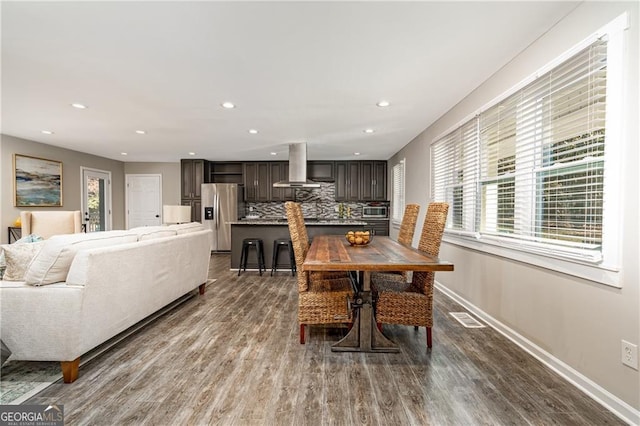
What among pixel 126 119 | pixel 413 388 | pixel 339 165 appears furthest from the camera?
pixel 339 165

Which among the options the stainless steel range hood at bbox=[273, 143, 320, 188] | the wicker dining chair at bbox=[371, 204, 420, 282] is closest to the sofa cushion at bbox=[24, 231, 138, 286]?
the wicker dining chair at bbox=[371, 204, 420, 282]

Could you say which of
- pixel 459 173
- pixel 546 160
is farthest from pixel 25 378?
pixel 459 173

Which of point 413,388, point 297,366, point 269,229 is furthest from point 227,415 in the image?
point 269,229

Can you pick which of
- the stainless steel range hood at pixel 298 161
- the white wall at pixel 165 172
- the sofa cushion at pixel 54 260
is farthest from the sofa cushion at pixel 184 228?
the white wall at pixel 165 172

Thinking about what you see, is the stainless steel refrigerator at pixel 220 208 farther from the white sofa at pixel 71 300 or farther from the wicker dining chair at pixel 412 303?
the wicker dining chair at pixel 412 303

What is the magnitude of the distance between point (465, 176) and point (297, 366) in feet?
8.80

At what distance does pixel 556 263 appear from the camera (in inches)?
74.9

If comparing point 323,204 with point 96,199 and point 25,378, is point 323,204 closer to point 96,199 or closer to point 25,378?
point 96,199

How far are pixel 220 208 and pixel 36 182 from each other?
334 cm

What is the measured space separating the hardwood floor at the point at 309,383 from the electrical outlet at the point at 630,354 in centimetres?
→ 31

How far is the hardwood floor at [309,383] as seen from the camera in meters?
1.52

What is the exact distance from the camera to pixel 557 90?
6.30 ft

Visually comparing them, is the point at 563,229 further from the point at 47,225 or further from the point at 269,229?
the point at 47,225

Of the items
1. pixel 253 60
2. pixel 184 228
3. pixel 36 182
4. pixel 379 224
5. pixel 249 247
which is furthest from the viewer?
pixel 379 224
